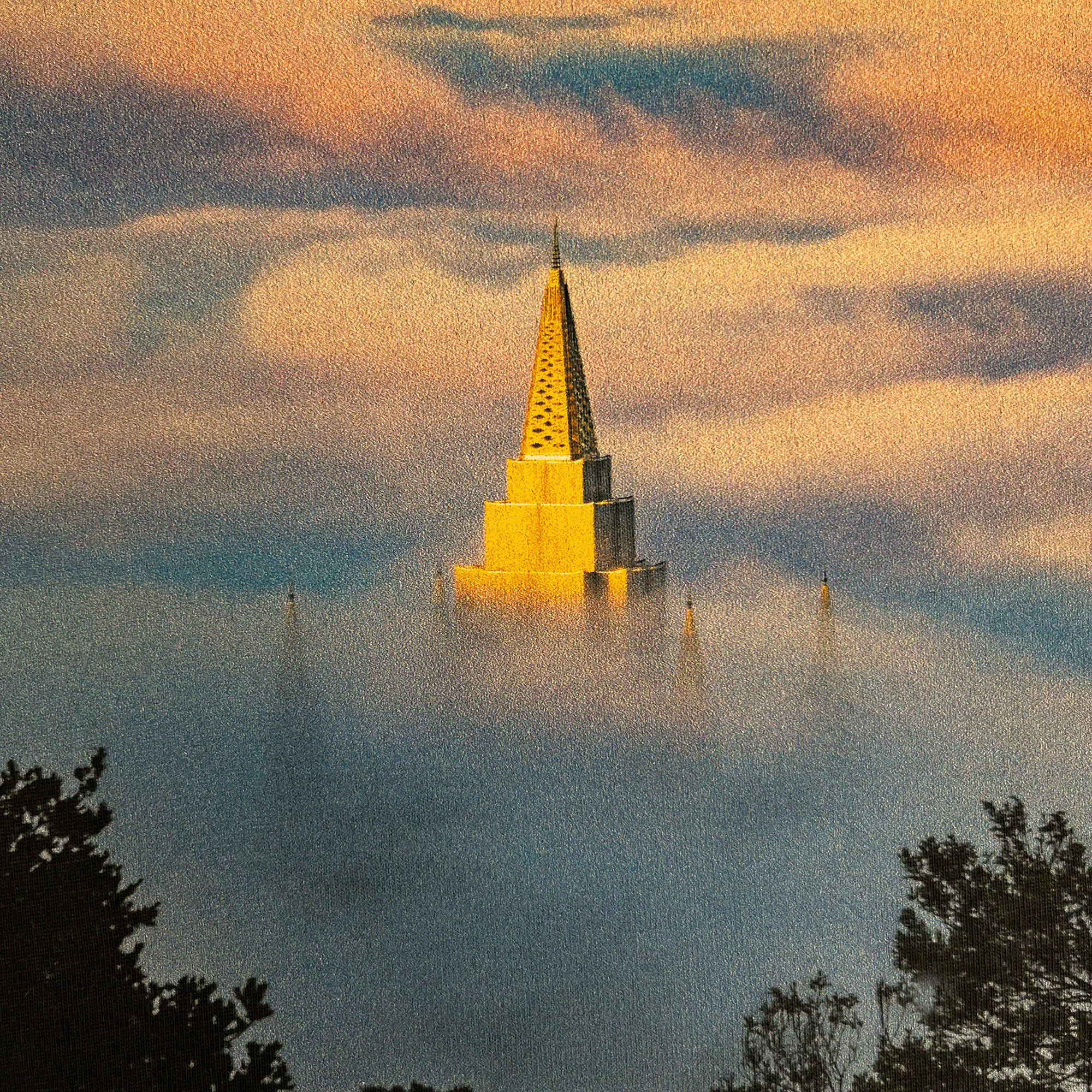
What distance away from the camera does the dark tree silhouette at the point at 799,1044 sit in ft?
33.3

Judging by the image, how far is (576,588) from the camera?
84.6ft

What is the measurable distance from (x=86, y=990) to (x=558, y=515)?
17558mm

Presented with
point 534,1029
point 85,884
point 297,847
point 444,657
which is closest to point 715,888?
point 534,1029

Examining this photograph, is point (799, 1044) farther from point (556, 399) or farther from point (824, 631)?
point (556, 399)

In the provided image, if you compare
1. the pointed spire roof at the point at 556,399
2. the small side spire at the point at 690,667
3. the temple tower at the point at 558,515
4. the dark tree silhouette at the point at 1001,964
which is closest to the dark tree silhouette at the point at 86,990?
the dark tree silhouette at the point at 1001,964

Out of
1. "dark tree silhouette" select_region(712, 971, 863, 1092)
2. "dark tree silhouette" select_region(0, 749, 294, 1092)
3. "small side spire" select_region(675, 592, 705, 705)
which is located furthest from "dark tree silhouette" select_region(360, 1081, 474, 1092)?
"small side spire" select_region(675, 592, 705, 705)

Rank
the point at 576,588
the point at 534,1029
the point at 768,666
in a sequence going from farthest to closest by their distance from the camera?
the point at 576,588 → the point at 768,666 → the point at 534,1029

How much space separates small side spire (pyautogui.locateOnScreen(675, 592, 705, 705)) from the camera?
23062 mm

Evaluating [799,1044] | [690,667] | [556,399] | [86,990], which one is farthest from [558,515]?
[86,990]

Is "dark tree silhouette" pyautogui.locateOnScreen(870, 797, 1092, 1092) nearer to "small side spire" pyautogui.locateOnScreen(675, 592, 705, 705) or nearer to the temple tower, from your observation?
"small side spire" pyautogui.locateOnScreen(675, 592, 705, 705)

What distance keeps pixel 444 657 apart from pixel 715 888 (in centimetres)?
681

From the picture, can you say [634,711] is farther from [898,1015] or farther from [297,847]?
[898,1015]

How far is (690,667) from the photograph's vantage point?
23.7 meters

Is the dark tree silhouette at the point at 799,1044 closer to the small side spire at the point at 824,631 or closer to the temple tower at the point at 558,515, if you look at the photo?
the small side spire at the point at 824,631
